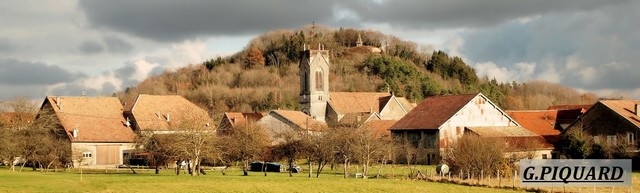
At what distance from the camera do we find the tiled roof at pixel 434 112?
257 feet

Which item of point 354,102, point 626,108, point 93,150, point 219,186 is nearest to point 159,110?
point 93,150

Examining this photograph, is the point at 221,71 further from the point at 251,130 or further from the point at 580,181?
the point at 580,181

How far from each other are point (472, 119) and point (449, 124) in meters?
2.95

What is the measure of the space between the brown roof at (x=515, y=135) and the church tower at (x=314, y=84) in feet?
115

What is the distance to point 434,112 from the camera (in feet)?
265

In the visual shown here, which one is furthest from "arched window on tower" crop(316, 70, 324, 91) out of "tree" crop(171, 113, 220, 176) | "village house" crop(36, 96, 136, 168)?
"tree" crop(171, 113, 220, 176)

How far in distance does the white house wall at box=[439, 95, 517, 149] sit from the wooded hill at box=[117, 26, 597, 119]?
52.5 meters

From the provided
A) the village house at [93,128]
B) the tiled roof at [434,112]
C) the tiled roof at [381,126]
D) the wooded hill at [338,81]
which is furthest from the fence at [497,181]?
the wooded hill at [338,81]

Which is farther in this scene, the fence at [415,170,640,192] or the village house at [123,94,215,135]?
the village house at [123,94,215,135]

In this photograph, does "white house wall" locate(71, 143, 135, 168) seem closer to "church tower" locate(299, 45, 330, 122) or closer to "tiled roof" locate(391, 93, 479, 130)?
"tiled roof" locate(391, 93, 479, 130)

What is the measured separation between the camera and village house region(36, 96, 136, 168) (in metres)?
74.5

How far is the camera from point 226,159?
2514 inches

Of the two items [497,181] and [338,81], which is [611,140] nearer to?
[497,181]

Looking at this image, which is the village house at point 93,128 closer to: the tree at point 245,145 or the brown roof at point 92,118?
the brown roof at point 92,118
